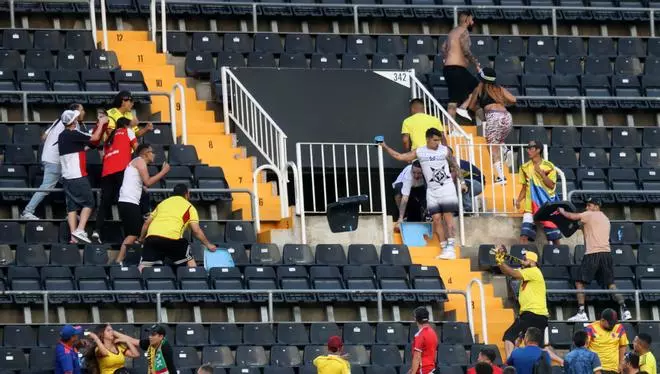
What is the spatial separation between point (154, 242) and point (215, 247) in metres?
0.74

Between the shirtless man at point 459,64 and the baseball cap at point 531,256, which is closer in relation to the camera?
the baseball cap at point 531,256

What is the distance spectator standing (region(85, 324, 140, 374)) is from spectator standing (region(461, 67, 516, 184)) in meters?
6.87

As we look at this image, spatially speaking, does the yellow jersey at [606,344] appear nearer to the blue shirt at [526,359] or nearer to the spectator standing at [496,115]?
the blue shirt at [526,359]

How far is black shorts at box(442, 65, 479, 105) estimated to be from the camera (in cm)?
2891

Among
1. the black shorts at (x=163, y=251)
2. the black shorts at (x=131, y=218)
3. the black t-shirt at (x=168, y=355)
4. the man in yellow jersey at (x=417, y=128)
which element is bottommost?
the black t-shirt at (x=168, y=355)

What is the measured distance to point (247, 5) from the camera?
30047 millimetres

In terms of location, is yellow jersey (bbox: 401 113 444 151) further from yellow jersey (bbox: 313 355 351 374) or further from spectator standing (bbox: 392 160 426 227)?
yellow jersey (bbox: 313 355 351 374)

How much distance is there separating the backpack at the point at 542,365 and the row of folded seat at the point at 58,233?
4185 mm

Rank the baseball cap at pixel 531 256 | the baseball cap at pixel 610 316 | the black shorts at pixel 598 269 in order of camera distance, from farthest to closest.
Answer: the black shorts at pixel 598 269
the baseball cap at pixel 531 256
the baseball cap at pixel 610 316

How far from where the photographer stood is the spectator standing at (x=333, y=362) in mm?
21641

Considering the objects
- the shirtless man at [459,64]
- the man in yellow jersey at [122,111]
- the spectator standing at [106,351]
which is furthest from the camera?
the shirtless man at [459,64]

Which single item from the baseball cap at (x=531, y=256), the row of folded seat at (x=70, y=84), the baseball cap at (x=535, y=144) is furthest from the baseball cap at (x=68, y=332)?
the baseball cap at (x=535, y=144)

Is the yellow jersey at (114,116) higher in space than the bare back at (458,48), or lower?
lower

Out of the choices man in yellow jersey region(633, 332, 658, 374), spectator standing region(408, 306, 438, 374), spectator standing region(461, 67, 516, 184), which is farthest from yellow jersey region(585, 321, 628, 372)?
spectator standing region(461, 67, 516, 184)
